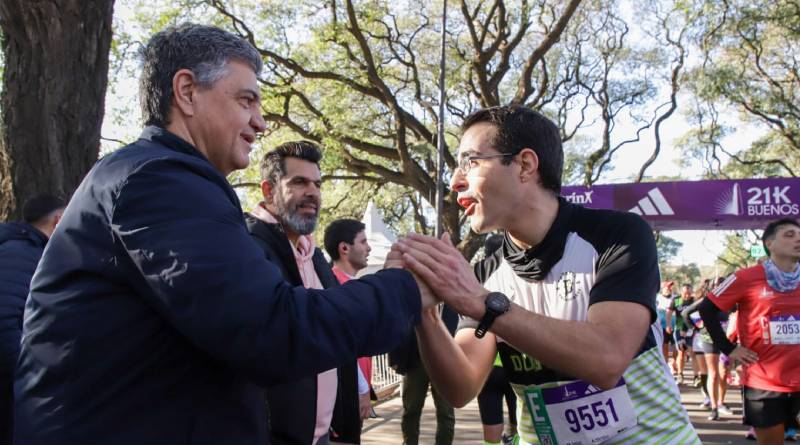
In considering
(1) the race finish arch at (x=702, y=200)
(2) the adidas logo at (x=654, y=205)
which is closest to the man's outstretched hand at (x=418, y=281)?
(1) the race finish arch at (x=702, y=200)

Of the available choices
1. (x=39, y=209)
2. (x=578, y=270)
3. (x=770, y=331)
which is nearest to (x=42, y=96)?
(x=39, y=209)

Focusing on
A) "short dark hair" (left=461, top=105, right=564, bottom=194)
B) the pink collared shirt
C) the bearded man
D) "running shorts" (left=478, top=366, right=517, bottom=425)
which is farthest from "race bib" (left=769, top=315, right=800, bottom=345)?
"short dark hair" (left=461, top=105, right=564, bottom=194)

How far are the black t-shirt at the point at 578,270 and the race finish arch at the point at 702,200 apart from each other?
9.74 meters

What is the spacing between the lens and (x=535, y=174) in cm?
261

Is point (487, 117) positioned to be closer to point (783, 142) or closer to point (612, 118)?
point (612, 118)

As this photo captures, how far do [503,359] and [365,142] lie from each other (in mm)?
16569

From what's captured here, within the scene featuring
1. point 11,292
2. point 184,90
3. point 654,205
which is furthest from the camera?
point 654,205

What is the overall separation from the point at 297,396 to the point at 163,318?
1.83m

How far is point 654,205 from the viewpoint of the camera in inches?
484

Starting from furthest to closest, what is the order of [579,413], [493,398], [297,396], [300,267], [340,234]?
[493,398]
[340,234]
[300,267]
[297,396]
[579,413]

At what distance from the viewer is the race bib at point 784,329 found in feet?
20.2

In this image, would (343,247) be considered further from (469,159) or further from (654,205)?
(654,205)

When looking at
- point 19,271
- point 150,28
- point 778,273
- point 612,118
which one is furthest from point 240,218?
point 612,118

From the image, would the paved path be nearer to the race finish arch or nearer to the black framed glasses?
the race finish arch
